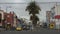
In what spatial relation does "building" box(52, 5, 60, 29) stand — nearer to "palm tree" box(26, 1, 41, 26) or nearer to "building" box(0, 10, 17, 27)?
"palm tree" box(26, 1, 41, 26)

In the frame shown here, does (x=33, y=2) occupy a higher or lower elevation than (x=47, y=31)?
higher

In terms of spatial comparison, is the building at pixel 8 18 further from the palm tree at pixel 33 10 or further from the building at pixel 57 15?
the building at pixel 57 15

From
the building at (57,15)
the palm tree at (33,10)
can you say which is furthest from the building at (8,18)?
the building at (57,15)

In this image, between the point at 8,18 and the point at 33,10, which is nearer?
the point at 8,18

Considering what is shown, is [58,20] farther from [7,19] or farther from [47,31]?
[7,19]

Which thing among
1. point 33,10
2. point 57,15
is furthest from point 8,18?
point 57,15

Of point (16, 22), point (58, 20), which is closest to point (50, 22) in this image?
point (58, 20)

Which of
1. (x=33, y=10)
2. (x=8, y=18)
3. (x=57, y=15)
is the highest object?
(x=33, y=10)

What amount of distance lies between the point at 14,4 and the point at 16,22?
3.02 ft

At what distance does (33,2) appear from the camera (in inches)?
834

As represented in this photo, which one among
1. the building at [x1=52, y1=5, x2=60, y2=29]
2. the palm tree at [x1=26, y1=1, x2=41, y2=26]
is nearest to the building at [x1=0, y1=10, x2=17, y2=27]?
the palm tree at [x1=26, y1=1, x2=41, y2=26]

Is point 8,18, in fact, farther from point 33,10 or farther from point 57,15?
point 57,15

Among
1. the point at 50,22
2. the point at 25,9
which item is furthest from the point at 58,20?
the point at 25,9

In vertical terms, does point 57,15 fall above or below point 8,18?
above
